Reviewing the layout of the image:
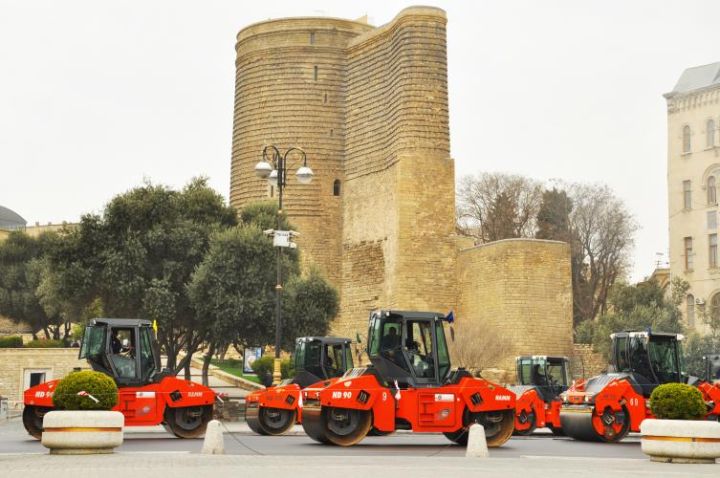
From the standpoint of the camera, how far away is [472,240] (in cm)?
5812

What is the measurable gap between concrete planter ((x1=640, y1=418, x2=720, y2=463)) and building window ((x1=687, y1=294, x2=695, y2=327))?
44.9 m

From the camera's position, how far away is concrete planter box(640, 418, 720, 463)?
14477 millimetres

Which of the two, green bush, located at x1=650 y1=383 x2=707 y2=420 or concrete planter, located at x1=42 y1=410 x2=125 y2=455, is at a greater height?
green bush, located at x1=650 y1=383 x2=707 y2=420

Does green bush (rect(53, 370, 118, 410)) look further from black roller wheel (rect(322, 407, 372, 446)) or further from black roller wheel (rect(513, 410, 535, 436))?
black roller wheel (rect(513, 410, 535, 436))

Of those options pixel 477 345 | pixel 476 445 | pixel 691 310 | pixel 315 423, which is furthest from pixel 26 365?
pixel 691 310

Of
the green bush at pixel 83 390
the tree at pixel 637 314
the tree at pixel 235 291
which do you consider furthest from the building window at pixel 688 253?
the green bush at pixel 83 390

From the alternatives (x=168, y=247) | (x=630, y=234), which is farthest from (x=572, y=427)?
(x=630, y=234)

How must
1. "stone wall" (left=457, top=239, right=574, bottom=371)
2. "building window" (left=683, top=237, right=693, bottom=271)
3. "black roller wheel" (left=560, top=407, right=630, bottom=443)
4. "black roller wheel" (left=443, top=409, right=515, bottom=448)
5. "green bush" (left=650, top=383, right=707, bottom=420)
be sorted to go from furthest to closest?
1. "building window" (left=683, top=237, right=693, bottom=271)
2. "stone wall" (left=457, top=239, right=574, bottom=371)
3. "black roller wheel" (left=560, top=407, right=630, bottom=443)
4. "black roller wheel" (left=443, top=409, right=515, bottom=448)
5. "green bush" (left=650, top=383, right=707, bottom=420)

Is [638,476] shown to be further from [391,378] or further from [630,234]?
[630,234]

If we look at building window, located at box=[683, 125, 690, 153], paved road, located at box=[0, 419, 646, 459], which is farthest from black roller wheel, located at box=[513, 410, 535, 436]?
building window, located at box=[683, 125, 690, 153]

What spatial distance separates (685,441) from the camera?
47.6ft

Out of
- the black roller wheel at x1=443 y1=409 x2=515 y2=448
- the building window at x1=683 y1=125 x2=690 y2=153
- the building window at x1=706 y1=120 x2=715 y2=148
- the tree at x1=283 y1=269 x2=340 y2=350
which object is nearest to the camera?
the black roller wheel at x1=443 y1=409 x2=515 y2=448

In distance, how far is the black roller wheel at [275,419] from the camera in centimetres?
2208

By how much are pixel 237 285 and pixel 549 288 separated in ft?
60.9
